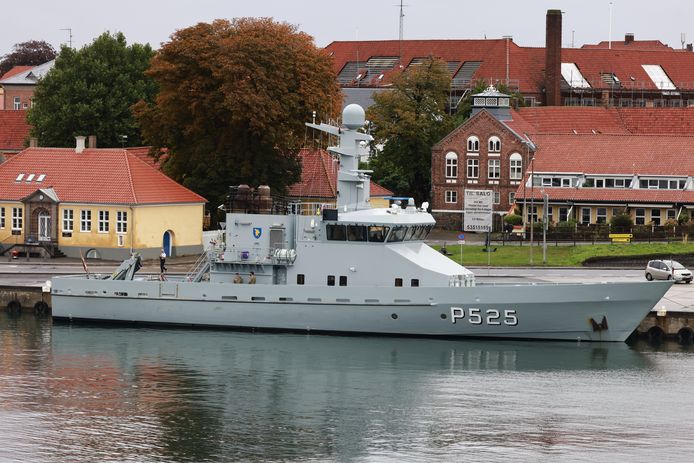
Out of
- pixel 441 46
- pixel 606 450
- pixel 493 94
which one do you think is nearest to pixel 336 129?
pixel 606 450

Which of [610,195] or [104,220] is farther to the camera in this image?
[610,195]

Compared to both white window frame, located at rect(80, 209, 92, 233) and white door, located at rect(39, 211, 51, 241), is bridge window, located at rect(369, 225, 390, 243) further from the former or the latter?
white door, located at rect(39, 211, 51, 241)

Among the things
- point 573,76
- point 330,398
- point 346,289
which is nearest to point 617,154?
point 573,76

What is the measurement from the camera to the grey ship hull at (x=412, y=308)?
56.8 meters

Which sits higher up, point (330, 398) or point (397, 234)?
point (397, 234)

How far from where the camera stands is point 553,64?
121m

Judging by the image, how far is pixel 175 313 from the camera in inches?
2399

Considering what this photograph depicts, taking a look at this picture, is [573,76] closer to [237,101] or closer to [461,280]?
[237,101]

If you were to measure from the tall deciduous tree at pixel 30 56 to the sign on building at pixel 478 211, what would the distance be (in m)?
112

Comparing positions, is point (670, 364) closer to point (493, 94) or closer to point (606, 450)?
point (606, 450)

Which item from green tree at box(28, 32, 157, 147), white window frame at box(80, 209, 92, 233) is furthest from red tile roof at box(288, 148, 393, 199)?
white window frame at box(80, 209, 92, 233)

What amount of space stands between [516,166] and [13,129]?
140ft

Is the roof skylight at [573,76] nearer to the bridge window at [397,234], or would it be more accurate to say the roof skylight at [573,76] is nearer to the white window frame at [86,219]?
the white window frame at [86,219]

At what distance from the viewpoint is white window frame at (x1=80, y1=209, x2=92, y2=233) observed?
259ft
